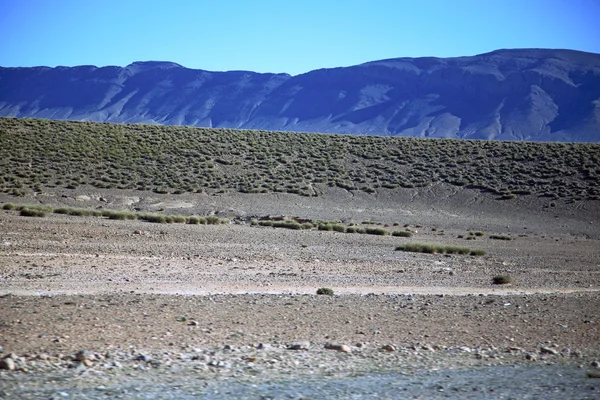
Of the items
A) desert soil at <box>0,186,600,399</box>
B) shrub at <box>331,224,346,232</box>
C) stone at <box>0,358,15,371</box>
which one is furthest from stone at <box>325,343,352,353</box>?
shrub at <box>331,224,346,232</box>

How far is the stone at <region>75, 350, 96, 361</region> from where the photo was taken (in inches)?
331

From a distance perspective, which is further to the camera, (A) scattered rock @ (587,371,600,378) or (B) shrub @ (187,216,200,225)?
(B) shrub @ (187,216,200,225)

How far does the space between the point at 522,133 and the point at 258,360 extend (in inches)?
7736

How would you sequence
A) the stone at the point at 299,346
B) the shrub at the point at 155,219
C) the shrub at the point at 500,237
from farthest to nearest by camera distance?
1. the shrub at the point at 500,237
2. the shrub at the point at 155,219
3. the stone at the point at 299,346

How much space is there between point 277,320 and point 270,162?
4773cm

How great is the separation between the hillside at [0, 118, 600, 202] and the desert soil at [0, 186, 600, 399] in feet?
76.5

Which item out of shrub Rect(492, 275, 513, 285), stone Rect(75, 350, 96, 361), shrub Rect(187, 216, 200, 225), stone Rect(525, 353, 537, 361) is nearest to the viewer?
stone Rect(75, 350, 96, 361)

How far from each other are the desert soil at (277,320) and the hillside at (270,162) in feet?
76.5

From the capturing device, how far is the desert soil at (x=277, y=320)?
8242mm

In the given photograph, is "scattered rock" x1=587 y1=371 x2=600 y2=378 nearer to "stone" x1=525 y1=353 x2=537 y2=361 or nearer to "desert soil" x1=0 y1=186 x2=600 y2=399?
"desert soil" x1=0 y1=186 x2=600 y2=399

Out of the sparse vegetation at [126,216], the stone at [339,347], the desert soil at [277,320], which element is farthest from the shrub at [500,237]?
the stone at [339,347]

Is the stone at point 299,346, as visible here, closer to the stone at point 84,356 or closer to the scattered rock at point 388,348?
the scattered rock at point 388,348

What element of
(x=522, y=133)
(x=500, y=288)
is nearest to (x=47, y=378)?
(x=500, y=288)

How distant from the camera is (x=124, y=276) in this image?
1664 cm
